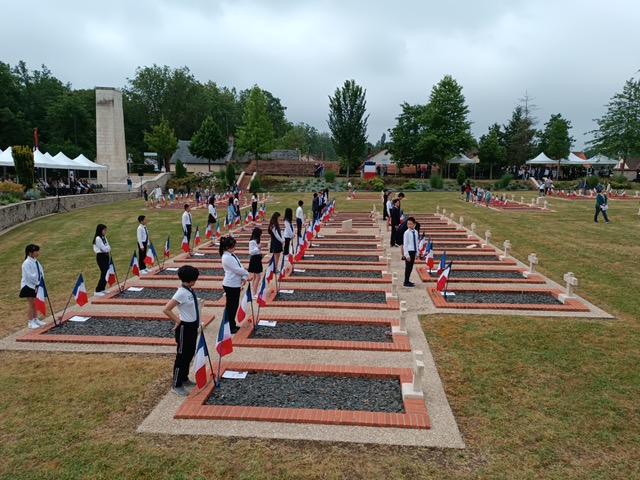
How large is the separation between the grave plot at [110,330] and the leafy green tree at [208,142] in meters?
51.3

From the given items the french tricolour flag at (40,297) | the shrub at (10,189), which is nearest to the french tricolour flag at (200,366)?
the french tricolour flag at (40,297)

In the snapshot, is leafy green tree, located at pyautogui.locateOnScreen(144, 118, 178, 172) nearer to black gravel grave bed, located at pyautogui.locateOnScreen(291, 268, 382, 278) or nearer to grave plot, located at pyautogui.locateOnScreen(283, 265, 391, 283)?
grave plot, located at pyautogui.locateOnScreen(283, 265, 391, 283)

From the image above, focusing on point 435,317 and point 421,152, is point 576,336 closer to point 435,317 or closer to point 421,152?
point 435,317

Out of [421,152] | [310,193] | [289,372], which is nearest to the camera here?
[289,372]

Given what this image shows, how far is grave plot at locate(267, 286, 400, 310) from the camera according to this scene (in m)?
10.1

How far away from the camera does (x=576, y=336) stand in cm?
830

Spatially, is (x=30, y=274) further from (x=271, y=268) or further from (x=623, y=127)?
(x=623, y=127)

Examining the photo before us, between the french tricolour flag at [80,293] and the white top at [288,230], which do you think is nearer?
the french tricolour flag at [80,293]

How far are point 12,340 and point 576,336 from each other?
1054 cm

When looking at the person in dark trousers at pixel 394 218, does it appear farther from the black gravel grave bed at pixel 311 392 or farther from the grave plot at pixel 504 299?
the black gravel grave bed at pixel 311 392

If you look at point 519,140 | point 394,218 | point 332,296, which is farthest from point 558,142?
point 332,296

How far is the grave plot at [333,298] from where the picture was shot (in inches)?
397

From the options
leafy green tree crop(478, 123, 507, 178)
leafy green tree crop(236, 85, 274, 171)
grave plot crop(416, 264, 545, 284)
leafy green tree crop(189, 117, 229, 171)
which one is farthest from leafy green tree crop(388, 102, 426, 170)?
grave plot crop(416, 264, 545, 284)

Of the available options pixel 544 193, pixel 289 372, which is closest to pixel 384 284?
pixel 289 372
